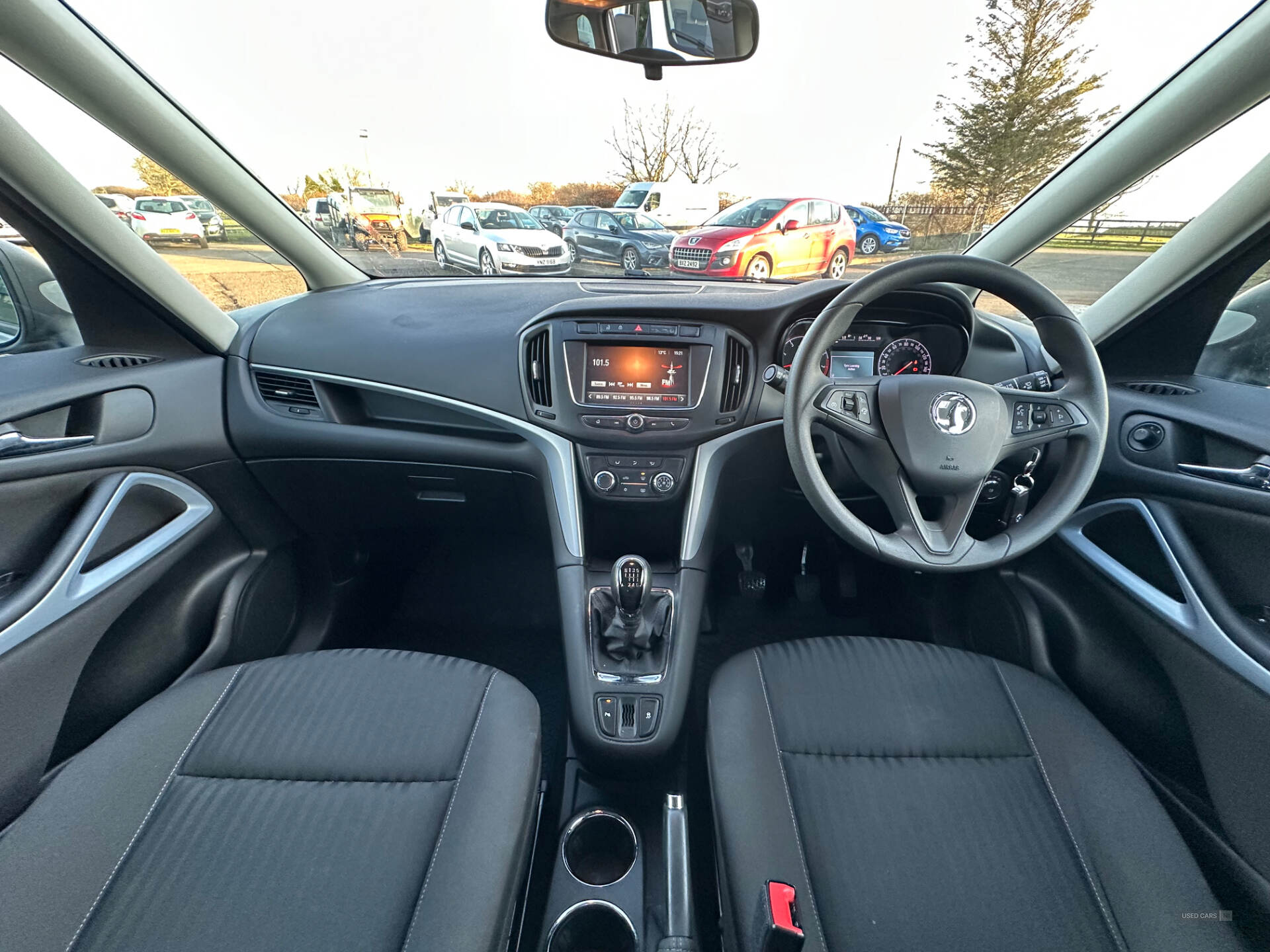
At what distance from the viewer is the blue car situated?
174 centimetres

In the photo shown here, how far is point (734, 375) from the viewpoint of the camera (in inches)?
70.8

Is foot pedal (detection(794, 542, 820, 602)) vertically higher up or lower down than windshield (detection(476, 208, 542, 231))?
lower down

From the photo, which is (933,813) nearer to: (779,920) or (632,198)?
(779,920)

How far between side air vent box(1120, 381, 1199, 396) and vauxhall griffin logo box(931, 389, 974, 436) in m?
0.56

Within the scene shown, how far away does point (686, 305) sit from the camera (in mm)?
1726

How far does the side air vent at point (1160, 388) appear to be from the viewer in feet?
4.88

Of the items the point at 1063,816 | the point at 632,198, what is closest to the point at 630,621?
the point at 1063,816

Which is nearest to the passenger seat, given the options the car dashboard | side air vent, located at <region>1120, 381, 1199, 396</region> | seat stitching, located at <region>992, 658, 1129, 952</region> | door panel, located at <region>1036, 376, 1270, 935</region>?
the car dashboard

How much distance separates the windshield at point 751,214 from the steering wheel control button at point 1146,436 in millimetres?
1524

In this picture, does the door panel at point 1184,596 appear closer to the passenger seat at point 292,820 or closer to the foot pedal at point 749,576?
the foot pedal at point 749,576

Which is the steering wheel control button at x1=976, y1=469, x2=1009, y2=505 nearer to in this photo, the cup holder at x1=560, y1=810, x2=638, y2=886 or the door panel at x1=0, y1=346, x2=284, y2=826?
the cup holder at x1=560, y1=810, x2=638, y2=886

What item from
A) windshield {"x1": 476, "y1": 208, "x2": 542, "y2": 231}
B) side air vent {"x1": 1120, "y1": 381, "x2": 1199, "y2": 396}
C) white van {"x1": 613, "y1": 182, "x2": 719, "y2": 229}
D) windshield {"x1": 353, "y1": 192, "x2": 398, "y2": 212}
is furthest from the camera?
windshield {"x1": 476, "y1": 208, "x2": 542, "y2": 231}

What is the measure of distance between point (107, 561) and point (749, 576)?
1938 millimetres

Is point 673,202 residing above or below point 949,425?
above
